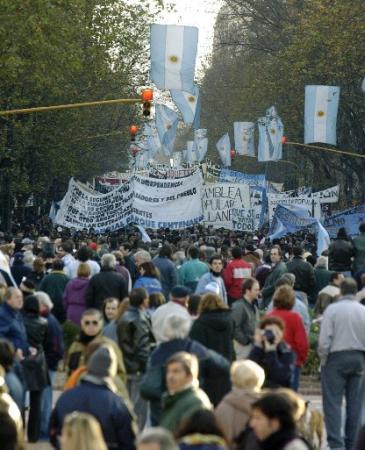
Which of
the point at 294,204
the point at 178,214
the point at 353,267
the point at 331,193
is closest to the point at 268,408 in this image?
the point at 353,267

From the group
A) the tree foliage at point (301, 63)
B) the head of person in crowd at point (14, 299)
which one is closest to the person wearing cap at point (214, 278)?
the head of person in crowd at point (14, 299)

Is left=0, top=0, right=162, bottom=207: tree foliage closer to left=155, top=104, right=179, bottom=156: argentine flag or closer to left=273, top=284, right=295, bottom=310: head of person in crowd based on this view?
left=155, top=104, right=179, bottom=156: argentine flag

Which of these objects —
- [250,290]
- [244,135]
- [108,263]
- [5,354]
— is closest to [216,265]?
[108,263]

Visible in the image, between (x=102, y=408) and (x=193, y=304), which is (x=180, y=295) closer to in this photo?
(x=193, y=304)

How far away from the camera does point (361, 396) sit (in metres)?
12.8

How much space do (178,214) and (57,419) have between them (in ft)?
83.2

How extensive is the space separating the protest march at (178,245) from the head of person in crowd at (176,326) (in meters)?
0.01

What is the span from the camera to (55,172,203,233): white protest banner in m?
34.0

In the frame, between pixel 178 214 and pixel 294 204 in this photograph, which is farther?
pixel 294 204

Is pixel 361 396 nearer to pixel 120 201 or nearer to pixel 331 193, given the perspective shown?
pixel 120 201

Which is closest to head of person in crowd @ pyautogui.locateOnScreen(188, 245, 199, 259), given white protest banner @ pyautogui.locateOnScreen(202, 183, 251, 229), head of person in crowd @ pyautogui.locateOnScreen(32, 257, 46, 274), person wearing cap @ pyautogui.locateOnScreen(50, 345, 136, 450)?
head of person in crowd @ pyautogui.locateOnScreen(32, 257, 46, 274)

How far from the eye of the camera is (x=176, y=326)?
34.4ft

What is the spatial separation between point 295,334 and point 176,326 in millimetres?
2385

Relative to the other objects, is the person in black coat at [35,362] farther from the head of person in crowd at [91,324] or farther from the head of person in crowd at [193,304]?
the head of person in crowd at [91,324]
